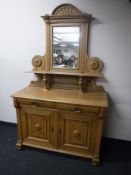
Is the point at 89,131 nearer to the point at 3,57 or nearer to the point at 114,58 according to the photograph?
the point at 114,58

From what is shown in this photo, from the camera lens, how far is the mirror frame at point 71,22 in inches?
78.9

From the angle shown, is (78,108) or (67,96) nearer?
(78,108)

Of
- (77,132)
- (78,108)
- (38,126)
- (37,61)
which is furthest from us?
(37,61)

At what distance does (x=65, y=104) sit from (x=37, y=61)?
844 mm

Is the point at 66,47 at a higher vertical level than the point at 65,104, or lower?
higher

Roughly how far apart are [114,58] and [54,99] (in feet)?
3.14

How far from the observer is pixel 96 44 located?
2.08 m

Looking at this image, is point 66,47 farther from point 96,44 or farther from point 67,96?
point 67,96

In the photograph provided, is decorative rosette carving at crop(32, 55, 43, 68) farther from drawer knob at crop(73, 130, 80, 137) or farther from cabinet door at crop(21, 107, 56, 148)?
drawer knob at crop(73, 130, 80, 137)

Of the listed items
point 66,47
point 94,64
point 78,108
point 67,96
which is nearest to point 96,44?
point 94,64

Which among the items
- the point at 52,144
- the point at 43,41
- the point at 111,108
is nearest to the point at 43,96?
the point at 52,144

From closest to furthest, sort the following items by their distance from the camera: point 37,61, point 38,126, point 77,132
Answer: point 77,132 < point 38,126 < point 37,61

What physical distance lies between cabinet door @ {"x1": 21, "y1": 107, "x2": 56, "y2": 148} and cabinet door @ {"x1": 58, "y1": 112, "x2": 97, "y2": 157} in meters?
0.11

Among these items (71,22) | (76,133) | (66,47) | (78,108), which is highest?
(71,22)
